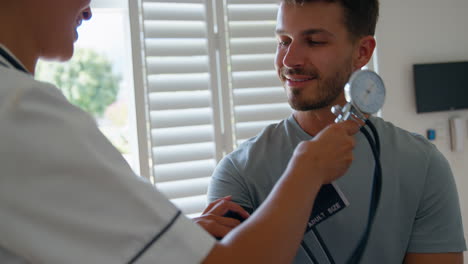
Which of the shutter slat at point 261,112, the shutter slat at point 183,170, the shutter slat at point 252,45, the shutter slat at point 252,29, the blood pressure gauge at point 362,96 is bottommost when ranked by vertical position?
the shutter slat at point 183,170

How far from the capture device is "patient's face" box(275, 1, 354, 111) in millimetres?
1274

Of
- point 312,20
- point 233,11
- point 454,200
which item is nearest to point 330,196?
point 454,200

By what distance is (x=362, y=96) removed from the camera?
96 cm

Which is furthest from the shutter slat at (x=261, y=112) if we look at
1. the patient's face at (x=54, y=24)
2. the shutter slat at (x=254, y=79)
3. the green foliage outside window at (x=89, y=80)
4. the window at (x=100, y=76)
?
the green foliage outside window at (x=89, y=80)

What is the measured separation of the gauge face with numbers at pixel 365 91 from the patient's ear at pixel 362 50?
0.44 metres

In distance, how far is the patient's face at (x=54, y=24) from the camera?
2.16 ft

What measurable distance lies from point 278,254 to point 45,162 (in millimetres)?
337

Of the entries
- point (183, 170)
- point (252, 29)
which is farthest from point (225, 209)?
point (252, 29)

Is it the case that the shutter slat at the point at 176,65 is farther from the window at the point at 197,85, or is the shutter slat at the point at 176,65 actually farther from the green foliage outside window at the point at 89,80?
the green foliage outside window at the point at 89,80

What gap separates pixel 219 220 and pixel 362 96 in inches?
16.2

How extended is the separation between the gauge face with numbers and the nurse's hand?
13.9 inches

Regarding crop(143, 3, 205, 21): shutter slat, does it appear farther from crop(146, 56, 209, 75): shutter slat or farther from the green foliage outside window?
the green foliage outside window

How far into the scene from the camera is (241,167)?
1278 mm

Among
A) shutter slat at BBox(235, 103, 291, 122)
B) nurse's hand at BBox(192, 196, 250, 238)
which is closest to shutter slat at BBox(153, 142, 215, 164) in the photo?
shutter slat at BBox(235, 103, 291, 122)
